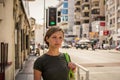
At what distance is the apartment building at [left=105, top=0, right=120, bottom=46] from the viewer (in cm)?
8900

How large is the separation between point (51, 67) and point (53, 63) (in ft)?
0.17

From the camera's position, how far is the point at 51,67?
15.1 feet

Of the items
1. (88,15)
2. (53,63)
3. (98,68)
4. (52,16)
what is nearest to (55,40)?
(53,63)

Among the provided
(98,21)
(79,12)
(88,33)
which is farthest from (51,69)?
(79,12)

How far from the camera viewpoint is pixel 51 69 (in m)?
4.58

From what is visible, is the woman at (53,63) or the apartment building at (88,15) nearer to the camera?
the woman at (53,63)

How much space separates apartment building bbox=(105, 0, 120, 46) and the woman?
83.3 metres

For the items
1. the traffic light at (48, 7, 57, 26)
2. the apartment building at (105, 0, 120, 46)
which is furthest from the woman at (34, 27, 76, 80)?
the apartment building at (105, 0, 120, 46)

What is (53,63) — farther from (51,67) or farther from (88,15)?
(88,15)

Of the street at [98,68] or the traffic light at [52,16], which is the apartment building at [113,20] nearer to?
the street at [98,68]

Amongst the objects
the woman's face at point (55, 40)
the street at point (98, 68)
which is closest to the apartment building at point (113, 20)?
the street at point (98, 68)

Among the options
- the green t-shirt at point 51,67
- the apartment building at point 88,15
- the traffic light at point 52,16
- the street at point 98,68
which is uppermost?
the apartment building at point 88,15

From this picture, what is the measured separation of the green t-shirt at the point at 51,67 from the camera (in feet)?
15.0

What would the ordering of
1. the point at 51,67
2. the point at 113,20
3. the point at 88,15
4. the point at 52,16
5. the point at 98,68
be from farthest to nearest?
the point at 88,15 → the point at 113,20 → the point at 98,68 → the point at 52,16 → the point at 51,67
